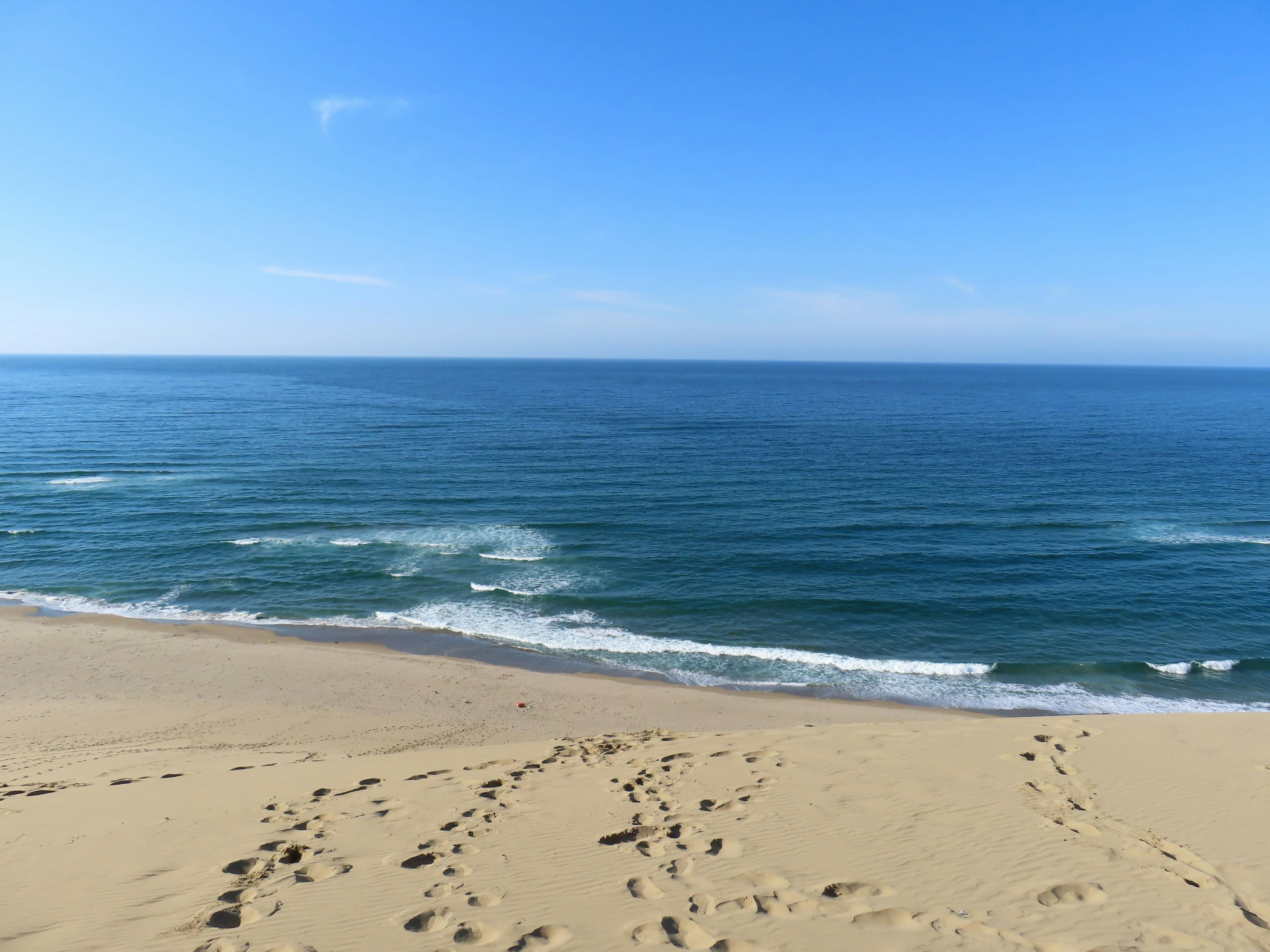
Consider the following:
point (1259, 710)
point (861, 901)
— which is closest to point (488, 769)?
point (861, 901)

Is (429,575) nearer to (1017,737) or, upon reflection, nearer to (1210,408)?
(1017,737)

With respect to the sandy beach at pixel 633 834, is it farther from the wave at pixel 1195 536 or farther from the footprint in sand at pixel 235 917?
the wave at pixel 1195 536

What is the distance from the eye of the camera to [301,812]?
11.9m

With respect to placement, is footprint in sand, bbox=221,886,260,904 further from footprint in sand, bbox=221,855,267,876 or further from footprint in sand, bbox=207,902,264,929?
footprint in sand, bbox=221,855,267,876

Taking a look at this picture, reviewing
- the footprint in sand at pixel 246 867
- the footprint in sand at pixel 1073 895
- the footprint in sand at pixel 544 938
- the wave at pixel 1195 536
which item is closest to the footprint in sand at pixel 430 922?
the footprint in sand at pixel 544 938

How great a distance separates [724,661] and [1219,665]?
19074 mm

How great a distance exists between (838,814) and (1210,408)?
147 metres

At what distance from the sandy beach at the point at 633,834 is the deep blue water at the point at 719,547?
759 centimetres

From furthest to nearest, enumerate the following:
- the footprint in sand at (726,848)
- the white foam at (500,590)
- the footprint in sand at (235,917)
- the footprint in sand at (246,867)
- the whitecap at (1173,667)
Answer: the white foam at (500,590) → the whitecap at (1173,667) → the footprint in sand at (726,848) → the footprint in sand at (246,867) → the footprint in sand at (235,917)

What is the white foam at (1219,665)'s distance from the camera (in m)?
24.5

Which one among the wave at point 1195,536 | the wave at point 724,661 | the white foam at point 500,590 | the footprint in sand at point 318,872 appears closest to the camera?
the footprint in sand at point 318,872

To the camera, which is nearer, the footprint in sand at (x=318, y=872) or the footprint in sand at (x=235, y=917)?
the footprint in sand at (x=235, y=917)

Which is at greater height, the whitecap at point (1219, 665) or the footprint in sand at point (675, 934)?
the footprint in sand at point (675, 934)

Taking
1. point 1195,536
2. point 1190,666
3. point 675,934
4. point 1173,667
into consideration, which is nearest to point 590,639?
point 675,934
